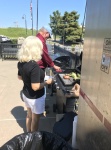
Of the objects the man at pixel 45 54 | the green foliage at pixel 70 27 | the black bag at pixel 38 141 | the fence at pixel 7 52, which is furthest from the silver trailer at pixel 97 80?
the green foliage at pixel 70 27

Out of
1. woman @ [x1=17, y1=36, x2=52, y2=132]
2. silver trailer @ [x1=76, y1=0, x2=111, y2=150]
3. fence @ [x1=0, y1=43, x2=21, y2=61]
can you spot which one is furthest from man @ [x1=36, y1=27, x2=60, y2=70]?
fence @ [x1=0, y1=43, x2=21, y2=61]

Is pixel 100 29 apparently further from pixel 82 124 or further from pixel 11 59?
pixel 11 59

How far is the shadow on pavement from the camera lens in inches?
172

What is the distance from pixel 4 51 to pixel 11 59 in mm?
682

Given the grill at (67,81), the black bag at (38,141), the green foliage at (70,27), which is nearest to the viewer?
the black bag at (38,141)

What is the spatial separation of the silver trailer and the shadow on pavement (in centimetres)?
210

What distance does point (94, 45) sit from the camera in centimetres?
203

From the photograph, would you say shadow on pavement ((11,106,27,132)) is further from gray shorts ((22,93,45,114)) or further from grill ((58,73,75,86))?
grill ((58,73,75,86))

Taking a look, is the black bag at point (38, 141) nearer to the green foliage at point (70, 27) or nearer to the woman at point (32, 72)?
the woman at point (32, 72)

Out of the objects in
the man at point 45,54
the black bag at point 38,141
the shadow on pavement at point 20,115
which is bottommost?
the shadow on pavement at point 20,115

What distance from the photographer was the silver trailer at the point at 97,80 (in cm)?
171

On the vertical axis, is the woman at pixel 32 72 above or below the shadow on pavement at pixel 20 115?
above

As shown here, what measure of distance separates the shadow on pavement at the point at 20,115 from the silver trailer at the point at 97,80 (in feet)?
6.90

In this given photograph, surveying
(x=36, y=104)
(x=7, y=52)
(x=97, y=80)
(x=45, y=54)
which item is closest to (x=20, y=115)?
(x=45, y=54)
